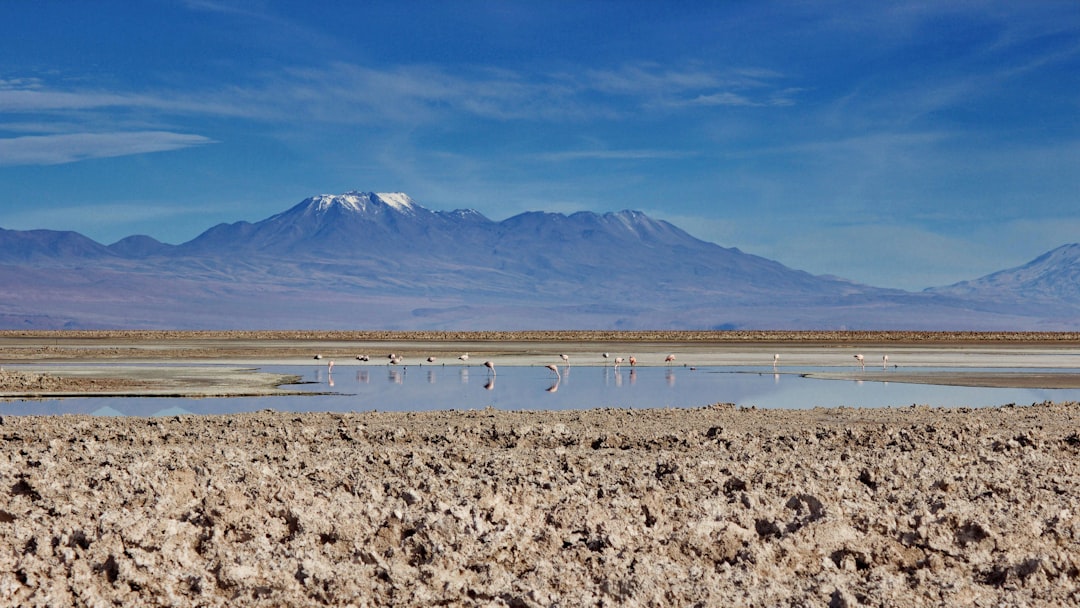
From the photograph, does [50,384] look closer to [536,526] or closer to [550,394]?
[550,394]

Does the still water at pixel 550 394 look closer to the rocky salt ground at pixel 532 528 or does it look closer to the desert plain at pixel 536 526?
the desert plain at pixel 536 526

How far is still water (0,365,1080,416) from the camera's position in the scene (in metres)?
22.2

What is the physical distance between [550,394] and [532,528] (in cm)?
1797

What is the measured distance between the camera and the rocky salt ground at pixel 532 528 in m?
6.86

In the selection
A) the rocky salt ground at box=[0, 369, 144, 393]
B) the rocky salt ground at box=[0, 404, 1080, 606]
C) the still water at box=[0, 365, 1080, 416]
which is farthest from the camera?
the rocky salt ground at box=[0, 369, 144, 393]

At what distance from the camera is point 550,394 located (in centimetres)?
2584

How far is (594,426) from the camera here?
15906 millimetres

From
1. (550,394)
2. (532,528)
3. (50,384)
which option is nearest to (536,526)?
(532,528)

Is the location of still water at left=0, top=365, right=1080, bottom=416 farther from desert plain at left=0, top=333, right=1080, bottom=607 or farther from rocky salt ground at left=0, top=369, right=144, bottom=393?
desert plain at left=0, top=333, right=1080, bottom=607

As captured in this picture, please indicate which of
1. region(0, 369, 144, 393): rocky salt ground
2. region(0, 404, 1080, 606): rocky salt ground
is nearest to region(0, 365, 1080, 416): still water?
region(0, 369, 144, 393): rocky salt ground

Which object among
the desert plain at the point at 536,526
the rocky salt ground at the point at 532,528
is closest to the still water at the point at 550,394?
the desert plain at the point at 536,526

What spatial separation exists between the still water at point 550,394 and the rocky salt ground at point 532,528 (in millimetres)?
10671

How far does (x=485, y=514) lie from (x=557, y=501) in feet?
2.29

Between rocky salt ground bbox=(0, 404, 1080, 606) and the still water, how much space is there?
10671 mm
